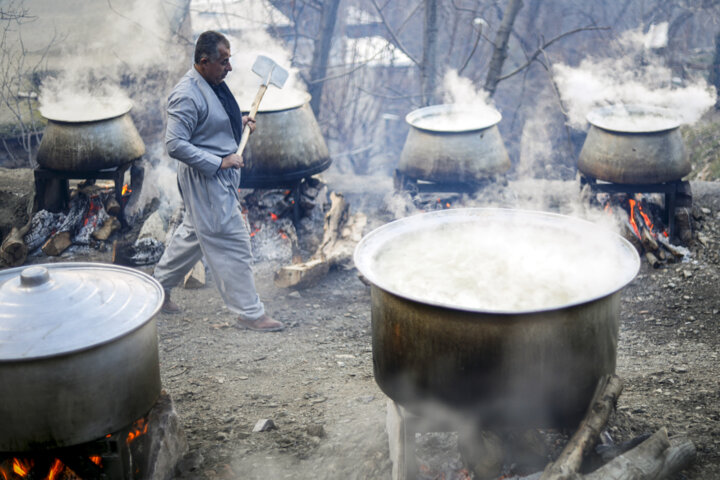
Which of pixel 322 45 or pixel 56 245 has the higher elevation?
pixel 322 45

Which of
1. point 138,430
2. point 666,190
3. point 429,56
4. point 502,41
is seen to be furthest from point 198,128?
point 429,56

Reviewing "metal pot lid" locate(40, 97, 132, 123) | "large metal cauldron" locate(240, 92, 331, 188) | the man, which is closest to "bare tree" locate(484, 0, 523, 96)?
"large metal cauldron" locate(240, 92, 331, 188)

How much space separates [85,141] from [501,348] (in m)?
5.27

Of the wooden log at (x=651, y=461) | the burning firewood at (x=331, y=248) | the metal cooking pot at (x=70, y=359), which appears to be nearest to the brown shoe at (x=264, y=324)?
the burning firewood at (x=331, y=248)

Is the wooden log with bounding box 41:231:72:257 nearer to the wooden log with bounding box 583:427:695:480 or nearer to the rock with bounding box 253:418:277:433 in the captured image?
the rock with bounding box 253:418:277:433

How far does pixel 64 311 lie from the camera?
2641 mm

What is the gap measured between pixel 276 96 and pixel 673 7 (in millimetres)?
11278

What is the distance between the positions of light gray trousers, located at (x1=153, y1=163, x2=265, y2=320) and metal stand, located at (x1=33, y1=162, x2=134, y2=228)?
2.03m

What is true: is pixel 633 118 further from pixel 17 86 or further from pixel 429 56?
pixel 17 86

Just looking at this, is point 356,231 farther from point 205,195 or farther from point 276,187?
point 205,195

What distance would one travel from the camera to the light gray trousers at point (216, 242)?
4.49 metres

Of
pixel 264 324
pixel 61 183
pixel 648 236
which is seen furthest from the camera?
pixel 61 183

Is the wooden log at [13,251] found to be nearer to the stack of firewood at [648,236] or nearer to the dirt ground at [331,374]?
the dirt ground at [331,374]

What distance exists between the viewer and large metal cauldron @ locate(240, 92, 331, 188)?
6.22 meters
